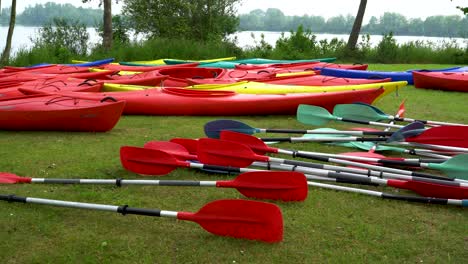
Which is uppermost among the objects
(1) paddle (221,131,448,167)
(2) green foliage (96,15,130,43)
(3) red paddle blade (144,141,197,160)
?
(2) green foliage (96,15,130,43)

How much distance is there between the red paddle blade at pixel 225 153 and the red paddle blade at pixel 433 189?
2.58ft

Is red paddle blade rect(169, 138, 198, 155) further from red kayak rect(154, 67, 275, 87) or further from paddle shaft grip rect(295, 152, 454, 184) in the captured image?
red kayak rect(154, 67, 275, 87)

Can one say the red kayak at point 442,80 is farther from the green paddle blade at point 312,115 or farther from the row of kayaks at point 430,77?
the green paddle blade at point 312,115

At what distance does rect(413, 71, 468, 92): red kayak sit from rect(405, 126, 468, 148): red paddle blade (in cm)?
410

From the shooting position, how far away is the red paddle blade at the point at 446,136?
3.41m

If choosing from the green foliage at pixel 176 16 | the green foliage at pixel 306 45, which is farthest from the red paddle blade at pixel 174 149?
the green foliage at pixel 176 16

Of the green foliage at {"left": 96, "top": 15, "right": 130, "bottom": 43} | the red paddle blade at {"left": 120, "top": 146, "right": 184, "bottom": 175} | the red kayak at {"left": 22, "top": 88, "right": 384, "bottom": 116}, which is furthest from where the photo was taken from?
the green foliage at {"left": 96, "top": 15, "right": 130, "bottom": 43}

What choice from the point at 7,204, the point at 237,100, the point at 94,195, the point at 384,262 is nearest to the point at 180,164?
the point at 94,195

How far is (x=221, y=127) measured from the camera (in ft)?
12.4

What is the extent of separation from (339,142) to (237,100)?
1.66 m

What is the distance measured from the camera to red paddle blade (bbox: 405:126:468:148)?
3.41 metres

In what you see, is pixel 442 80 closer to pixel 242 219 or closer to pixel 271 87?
pixel 271 87

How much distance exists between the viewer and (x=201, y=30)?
17.7 metres

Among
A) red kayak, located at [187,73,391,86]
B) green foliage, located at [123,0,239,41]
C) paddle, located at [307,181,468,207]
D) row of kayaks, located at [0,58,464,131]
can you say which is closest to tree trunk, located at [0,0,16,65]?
row of kayaks, located at [0,58,464,131]
